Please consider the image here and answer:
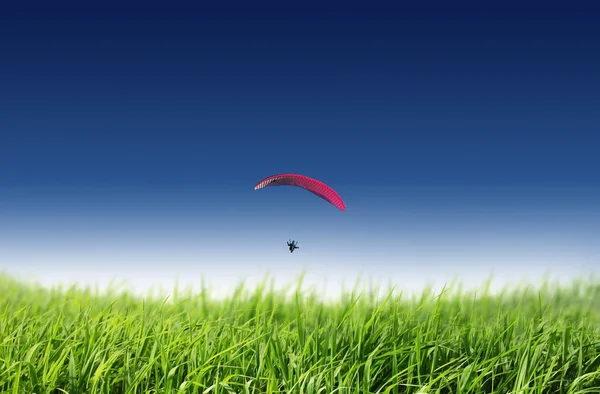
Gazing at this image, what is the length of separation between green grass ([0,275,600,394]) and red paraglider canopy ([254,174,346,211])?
2.39 metres

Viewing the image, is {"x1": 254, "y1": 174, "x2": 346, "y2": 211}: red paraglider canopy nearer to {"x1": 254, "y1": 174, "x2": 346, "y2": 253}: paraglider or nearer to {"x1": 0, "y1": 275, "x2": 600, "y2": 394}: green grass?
{"x1": 254, "y1": 174, "x2": 346, "y2": 253}: paraglider

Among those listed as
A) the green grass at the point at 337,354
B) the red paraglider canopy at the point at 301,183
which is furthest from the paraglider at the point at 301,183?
the green grass at the point at 337,354

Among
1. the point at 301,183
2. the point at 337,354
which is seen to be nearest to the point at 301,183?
the point at 301,183

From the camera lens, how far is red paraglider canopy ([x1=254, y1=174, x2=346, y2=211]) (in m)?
8.28

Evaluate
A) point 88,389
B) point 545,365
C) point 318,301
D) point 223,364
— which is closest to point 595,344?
point 545,365

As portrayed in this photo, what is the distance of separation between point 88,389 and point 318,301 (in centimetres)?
281

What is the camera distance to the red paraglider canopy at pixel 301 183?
27.2 ft

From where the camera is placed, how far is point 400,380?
4.60 m

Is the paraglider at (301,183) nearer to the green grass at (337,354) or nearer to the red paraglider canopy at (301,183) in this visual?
the red paraglider canopy at (301,183)

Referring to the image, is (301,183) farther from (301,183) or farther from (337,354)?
(337,354)

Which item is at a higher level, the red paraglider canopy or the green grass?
the red paraglider canopy

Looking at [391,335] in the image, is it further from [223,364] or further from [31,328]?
[31,328]

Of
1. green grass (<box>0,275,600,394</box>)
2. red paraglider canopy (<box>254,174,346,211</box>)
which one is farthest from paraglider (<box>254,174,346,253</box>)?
green grass (<box>0,275,600,394</box>)

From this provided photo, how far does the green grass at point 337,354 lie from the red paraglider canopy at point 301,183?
2386 millimetres
